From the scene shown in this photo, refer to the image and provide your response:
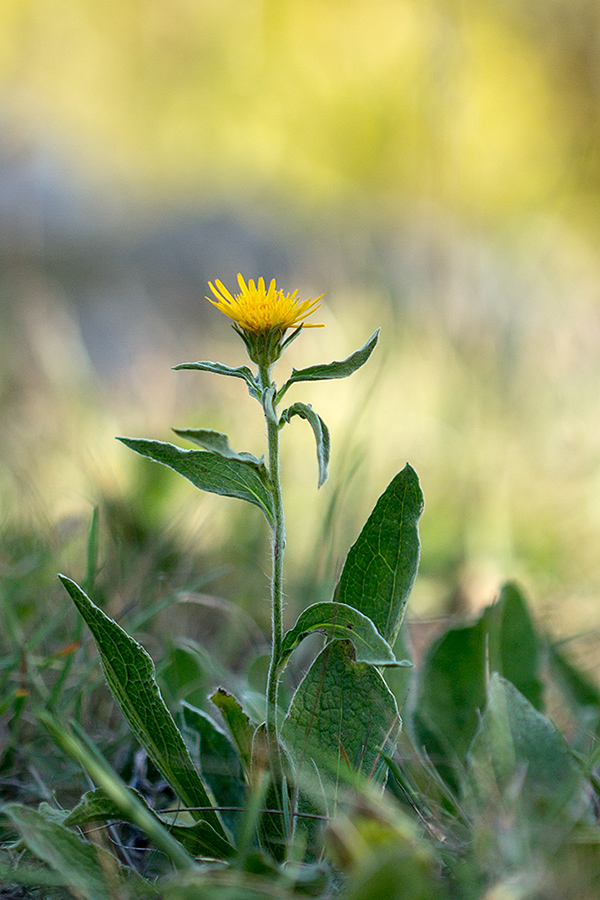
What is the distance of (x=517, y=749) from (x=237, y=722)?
0.94ft

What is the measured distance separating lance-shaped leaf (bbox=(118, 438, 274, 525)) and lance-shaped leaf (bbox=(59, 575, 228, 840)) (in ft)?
0.51

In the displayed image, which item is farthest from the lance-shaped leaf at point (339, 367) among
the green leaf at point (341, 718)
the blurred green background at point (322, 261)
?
the blurred green background at point (322, 261)

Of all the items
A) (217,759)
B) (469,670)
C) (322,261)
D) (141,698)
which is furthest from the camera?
(322,261)

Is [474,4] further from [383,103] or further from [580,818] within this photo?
[580,818]

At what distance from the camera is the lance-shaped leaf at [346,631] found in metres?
0.59

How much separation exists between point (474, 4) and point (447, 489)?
320cm

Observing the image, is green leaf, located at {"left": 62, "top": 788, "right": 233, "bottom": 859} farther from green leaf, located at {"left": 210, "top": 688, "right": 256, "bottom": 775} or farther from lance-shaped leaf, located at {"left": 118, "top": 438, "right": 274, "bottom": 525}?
lance-shaped leaf, located at {"left": 118, "top": 438, "right": 274, "bottom": 525}

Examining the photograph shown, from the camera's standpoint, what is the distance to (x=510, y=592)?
3.34 feet

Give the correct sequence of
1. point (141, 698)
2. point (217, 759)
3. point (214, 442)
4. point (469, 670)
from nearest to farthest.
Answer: point (214, 442) → point (141, 698) → point (217, 759) → point (469, 670)

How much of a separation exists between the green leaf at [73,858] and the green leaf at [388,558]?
0.31 m

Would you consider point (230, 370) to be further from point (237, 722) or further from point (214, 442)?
point (237, 722)

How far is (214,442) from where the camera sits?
0.59 metres

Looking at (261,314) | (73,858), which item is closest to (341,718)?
(73,858)

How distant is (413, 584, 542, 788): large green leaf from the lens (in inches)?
37.3
